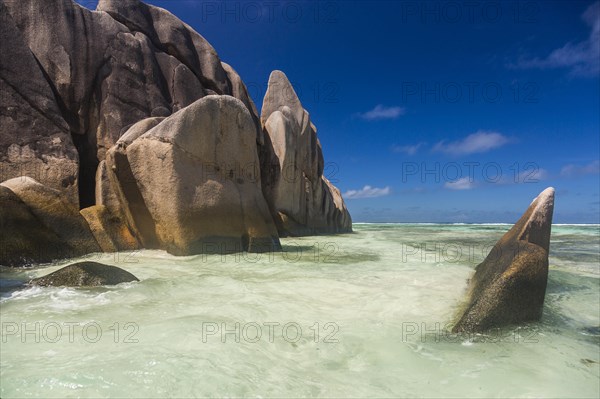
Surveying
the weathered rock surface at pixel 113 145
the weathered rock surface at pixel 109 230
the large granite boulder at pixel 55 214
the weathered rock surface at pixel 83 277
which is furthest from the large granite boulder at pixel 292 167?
the weathered rock surface at pixel 83 277

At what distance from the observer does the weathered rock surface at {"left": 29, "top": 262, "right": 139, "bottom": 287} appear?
4289 millimetres

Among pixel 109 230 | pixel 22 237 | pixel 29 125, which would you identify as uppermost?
pixel 29 125

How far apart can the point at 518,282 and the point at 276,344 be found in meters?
2.50

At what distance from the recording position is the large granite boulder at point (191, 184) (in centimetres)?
744

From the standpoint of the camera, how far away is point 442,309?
13.1 feet

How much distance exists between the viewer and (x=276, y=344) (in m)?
2.86

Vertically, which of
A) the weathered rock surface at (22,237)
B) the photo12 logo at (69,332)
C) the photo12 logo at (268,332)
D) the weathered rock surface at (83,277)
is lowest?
the photo12 logo at (268,332)

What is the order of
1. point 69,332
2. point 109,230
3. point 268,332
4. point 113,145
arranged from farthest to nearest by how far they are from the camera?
point 113,145
point 109,230
point 268,332
point 69,332

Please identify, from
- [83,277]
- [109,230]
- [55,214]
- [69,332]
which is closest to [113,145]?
[109,230]

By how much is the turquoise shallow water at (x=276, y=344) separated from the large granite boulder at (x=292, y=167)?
10766 millimetres

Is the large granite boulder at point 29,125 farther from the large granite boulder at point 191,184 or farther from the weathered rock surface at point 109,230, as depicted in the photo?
the large granite boulder at point 191,184

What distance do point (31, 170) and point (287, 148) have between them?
389 inches

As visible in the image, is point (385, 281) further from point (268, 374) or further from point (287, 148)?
Result: point (287, 148)

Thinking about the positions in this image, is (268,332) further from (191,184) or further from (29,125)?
(29,125)
